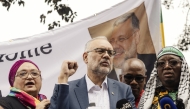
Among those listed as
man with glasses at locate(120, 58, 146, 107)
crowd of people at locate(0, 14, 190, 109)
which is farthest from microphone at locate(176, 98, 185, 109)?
man with glasses at locate(120, 58, 146, 107)

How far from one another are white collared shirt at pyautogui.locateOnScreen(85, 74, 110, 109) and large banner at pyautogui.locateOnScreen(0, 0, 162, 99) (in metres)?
2.13

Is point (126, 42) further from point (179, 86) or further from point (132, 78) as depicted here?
point (179, 86)

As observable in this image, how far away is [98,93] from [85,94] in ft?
0.43

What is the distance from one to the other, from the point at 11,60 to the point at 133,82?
84.9 inches

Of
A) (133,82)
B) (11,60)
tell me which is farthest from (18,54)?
(133,82)

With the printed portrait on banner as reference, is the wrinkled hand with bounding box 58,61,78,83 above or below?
below

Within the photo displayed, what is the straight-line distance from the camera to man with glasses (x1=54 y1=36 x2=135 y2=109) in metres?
5.13

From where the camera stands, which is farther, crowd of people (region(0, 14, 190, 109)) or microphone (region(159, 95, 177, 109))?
crowd of people (region(0, 14, 190, 109))

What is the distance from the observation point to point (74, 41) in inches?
307

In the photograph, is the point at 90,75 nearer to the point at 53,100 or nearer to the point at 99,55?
the point at 99,55

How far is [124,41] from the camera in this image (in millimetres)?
7516

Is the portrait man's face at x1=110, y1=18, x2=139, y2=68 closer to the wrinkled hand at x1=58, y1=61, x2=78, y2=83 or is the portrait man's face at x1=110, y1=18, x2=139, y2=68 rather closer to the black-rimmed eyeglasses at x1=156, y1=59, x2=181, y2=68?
the black-rimmed eyeglasses at x1=156, y1=59, x2=181, y2=68

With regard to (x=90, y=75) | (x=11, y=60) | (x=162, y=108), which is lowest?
(x=162, y=108)

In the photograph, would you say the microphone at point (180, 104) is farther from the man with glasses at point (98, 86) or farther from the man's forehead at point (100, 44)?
the man's forehead at point (100, 44)
